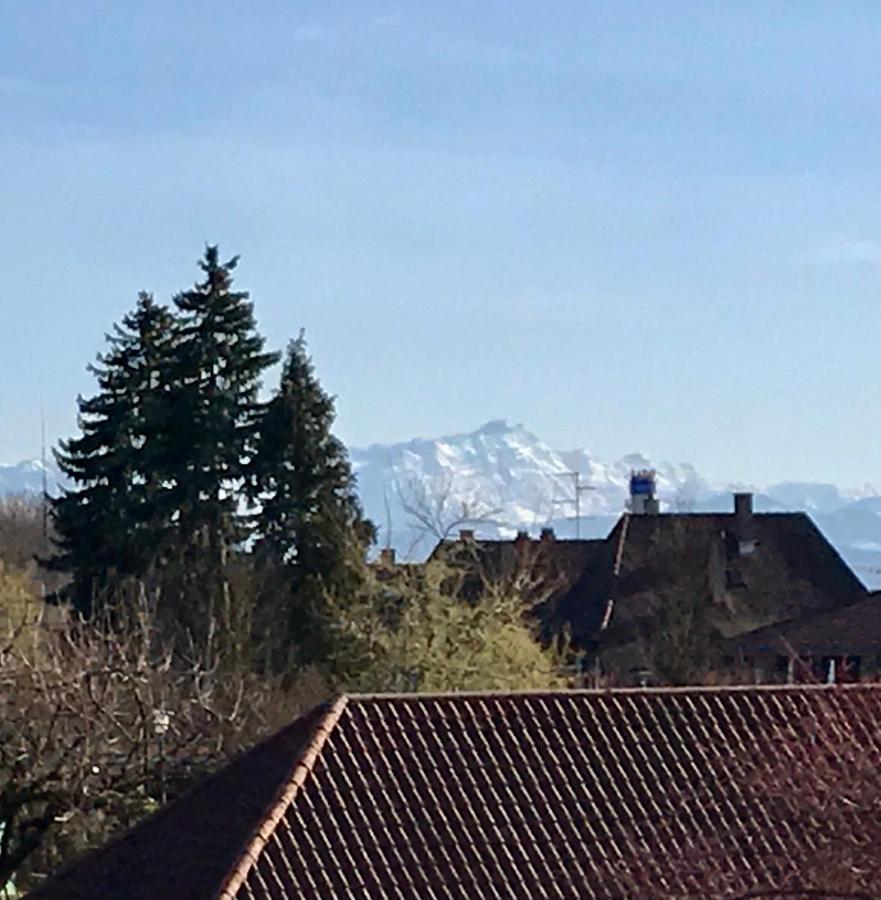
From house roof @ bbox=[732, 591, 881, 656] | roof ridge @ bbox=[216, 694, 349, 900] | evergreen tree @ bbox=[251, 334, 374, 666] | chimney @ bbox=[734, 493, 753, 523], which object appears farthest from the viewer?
chimney @ bbox=[734, 493, 753, 523]

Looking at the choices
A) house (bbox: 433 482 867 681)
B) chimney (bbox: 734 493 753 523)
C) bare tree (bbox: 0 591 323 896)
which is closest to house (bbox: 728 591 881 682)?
house (bbox: 433 482 867 681)

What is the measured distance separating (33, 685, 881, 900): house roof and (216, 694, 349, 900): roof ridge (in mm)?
18

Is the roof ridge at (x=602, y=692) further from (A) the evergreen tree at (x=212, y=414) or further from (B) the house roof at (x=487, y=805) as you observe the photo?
(A) the evergreen tree at (x=212, y=414)

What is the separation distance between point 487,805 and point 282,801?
1.84 metres

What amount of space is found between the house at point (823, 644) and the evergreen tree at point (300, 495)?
839 cm

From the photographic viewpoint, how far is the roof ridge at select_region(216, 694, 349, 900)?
1772 cm

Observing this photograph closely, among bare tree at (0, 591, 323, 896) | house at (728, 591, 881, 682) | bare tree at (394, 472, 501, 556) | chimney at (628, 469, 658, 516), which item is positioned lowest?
house at (728, 591, 881, 682)

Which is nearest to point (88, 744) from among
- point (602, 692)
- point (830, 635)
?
point (602, 692)

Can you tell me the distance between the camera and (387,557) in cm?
4094

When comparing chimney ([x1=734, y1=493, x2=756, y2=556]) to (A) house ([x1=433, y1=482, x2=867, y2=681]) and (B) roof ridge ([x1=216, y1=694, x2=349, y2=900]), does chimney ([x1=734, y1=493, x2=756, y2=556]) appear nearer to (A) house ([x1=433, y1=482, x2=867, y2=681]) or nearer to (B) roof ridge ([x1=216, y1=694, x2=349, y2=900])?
(A) house ([x1=433, y1=482, x2=867, y2=681])

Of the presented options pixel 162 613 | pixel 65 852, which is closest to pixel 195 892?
pixel 65 852

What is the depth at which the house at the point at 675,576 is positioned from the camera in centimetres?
4997

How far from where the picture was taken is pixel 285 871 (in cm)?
1794

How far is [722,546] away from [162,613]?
1705 cm
